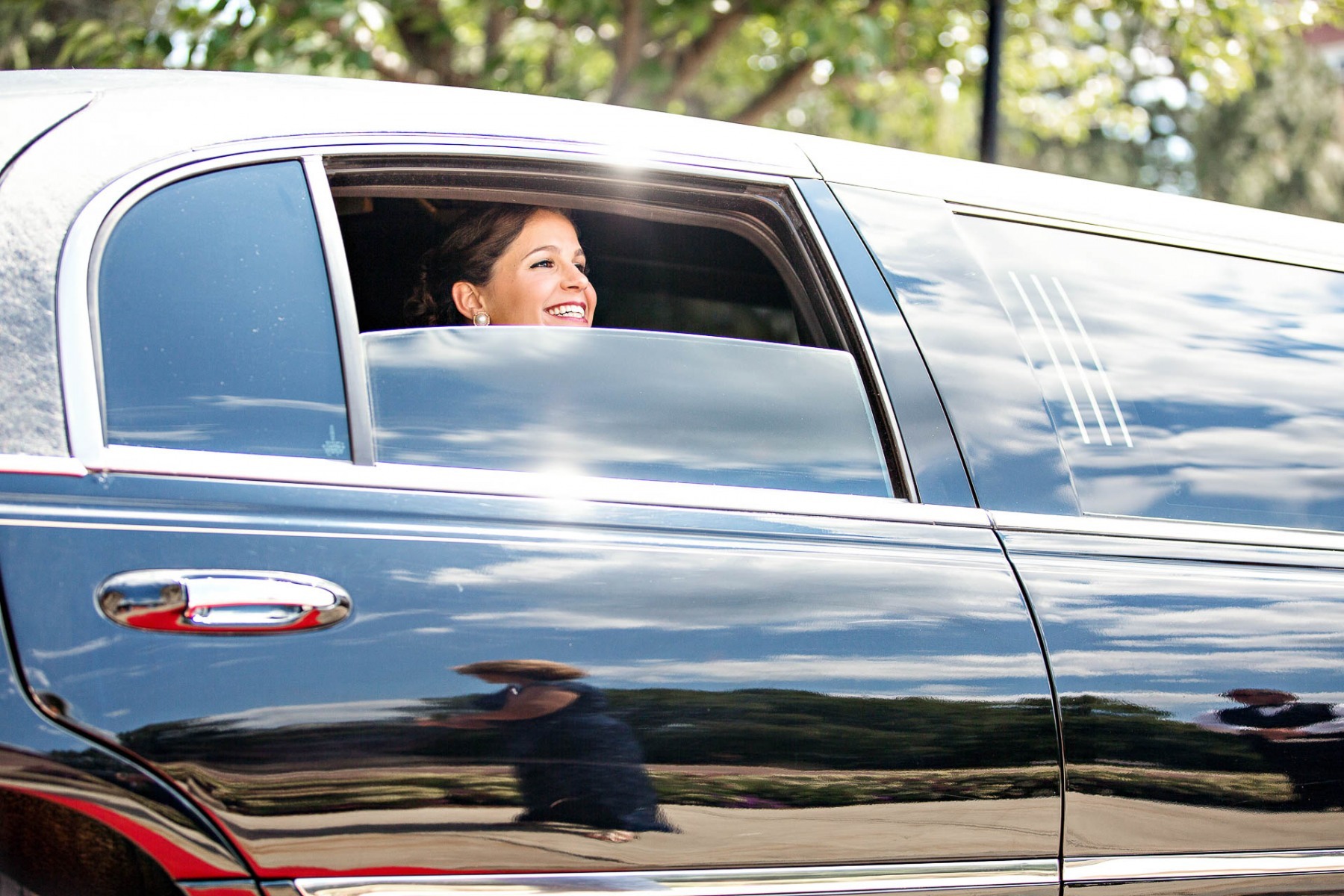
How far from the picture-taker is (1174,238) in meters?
2.18

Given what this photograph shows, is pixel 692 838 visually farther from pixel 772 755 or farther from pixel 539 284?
pixel 539 284

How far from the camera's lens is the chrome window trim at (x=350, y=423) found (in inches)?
55.0

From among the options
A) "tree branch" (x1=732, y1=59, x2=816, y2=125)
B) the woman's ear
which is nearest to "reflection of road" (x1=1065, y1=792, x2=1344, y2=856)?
the woman's ear

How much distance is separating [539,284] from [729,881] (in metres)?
1.57

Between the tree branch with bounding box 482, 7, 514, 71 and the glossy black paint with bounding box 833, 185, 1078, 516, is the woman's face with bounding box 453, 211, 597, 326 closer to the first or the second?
the glossy black paint with bounding box 833, 185, 1078, 516

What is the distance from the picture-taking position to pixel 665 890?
59.1 inches

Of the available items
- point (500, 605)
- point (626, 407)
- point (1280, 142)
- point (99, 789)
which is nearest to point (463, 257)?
point (626, 407)

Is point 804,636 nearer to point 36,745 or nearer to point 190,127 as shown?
point 36,745

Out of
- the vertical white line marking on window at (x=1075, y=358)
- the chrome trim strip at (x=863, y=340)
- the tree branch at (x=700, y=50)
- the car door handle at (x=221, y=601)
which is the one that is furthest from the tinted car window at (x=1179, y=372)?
the tree branch at (x=700, y=50)

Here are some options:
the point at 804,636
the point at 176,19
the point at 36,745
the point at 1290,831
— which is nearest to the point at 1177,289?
the point at 1290,831

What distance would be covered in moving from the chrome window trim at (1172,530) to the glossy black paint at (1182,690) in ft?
0.05

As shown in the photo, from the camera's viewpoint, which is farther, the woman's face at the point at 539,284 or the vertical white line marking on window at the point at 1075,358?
the woman's face at the point at 539,284

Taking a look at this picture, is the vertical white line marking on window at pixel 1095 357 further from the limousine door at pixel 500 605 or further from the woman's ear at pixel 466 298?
the woman's ear at pixel 466 298

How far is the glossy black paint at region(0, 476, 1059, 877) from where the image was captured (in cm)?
133
